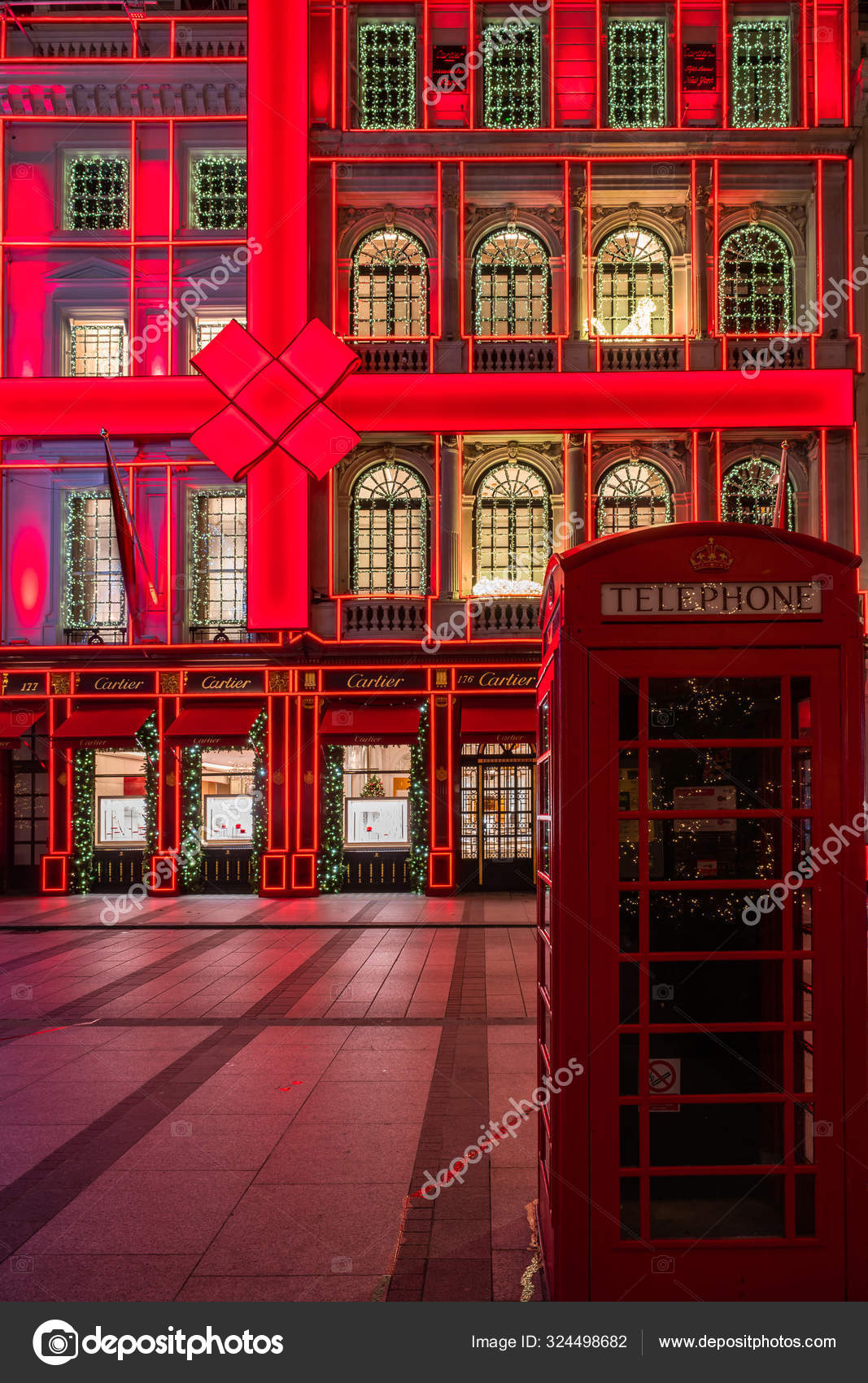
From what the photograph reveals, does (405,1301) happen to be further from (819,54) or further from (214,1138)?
(819,54)

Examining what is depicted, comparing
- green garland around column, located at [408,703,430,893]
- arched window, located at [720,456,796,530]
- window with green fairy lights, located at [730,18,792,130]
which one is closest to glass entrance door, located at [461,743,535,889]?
green garland around column, located at [408,703,430,893]

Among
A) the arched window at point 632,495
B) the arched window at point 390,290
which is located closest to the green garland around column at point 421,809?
the arched window at point 632,495

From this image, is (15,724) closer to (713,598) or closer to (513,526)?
(513,526)

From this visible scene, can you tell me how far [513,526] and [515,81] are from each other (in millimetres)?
9512

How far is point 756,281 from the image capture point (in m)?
20.4

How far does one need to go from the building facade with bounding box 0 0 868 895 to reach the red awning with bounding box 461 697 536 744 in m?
0.12

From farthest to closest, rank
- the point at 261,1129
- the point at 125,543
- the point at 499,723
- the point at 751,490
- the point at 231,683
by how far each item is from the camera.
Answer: the point at 751,490 < the point at 231,683 < the point at 499,723 < the point at 125,543 < the point at 261,1129

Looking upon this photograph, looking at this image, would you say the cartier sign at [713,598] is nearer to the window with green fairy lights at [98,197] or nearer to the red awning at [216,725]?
the red awning at [216,725]

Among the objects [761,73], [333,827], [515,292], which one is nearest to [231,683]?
[333,827]

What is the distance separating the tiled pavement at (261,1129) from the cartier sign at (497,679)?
770 centimetres

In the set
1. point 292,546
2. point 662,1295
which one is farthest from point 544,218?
point 662,1295

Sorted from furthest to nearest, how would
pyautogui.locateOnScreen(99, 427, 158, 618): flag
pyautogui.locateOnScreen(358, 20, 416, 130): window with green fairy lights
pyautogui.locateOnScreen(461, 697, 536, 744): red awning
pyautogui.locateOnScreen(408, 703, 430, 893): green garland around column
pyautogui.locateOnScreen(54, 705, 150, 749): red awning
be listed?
pyautogui.locateOnScreen(358, 20, 416, 130): window with green fairy lights, pyautogui.locateOnScreen(408, 703, 430, 893): green garland around column, pyautogui.locateOnScreen(54, 705, 150, 749): red awning, pyautogui.locateOnScreen(461, 697, 536, 744): red awning, pyautogui.locateOnScreen(99, 427, 158, 618): flag

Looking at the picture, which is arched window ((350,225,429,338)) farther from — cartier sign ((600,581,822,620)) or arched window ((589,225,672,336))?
cartier sign ((600,581,822,620))

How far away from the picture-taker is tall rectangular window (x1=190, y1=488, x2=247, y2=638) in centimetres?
2045
